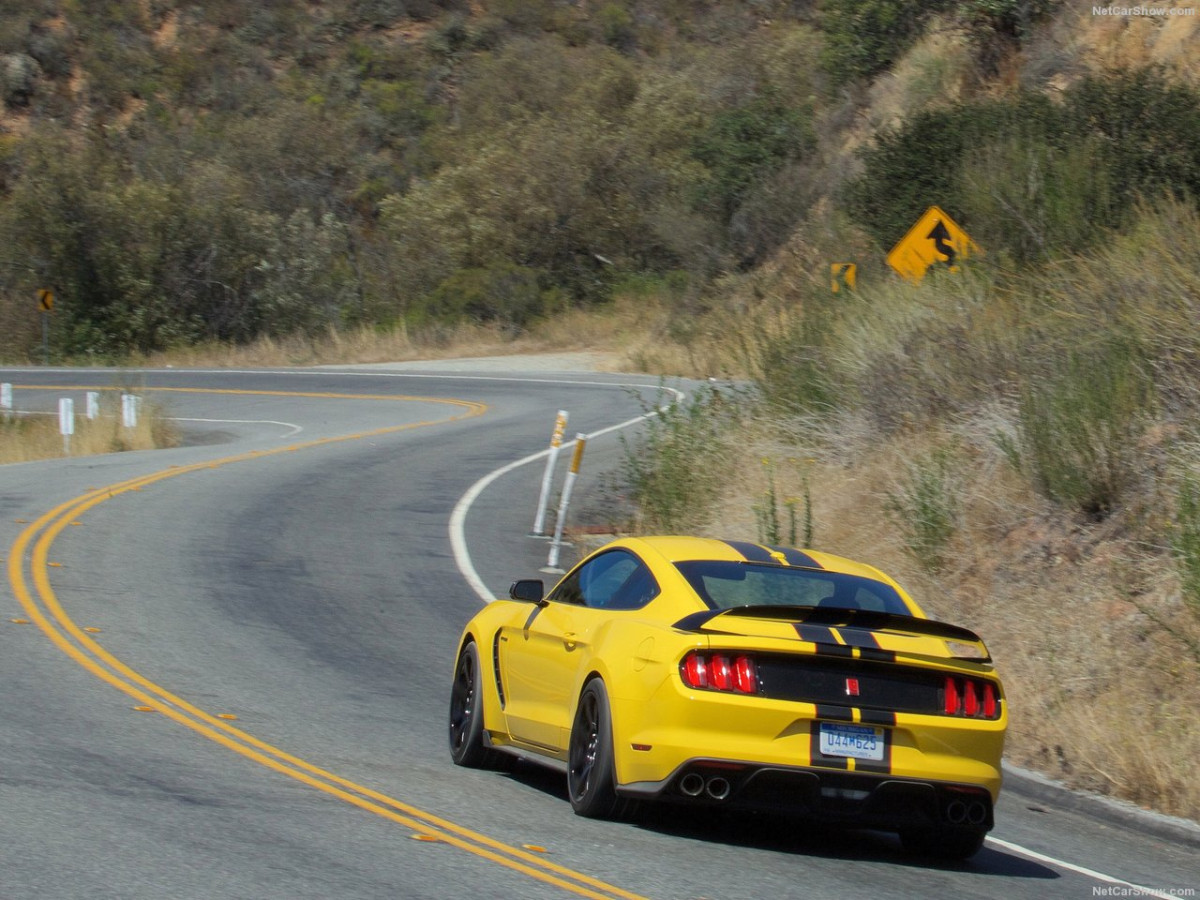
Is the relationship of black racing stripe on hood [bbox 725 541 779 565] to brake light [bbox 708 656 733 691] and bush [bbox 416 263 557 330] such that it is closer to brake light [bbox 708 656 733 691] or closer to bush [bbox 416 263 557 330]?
brake light [bbox 708 656 733 691]

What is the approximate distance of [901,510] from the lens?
12.9 m

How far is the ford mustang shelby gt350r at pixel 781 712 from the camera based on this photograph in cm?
669

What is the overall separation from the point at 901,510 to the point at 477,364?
31.7m

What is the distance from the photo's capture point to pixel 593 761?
23.7ft

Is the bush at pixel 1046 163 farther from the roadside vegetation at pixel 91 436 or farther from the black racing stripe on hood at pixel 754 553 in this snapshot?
the roadside vegetation at pixel 91 436

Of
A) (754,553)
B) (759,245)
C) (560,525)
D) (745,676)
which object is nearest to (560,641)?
(754,553)

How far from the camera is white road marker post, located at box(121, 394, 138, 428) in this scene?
27500mm

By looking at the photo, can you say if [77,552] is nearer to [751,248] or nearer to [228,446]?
[228,446]

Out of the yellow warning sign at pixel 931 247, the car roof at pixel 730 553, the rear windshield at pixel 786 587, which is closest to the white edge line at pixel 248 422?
Answer: the yellow warning sign at pixel 931 247

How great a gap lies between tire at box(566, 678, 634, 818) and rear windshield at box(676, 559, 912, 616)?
743 mm

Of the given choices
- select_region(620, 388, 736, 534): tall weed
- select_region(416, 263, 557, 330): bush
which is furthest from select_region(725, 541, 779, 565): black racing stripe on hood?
select_region(416, 263, 557, 330): bush

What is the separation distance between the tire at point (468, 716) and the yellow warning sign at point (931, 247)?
10329 millimetres

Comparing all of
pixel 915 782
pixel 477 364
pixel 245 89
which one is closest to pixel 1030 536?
pixel 915 782

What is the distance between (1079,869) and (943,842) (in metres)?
0.62
